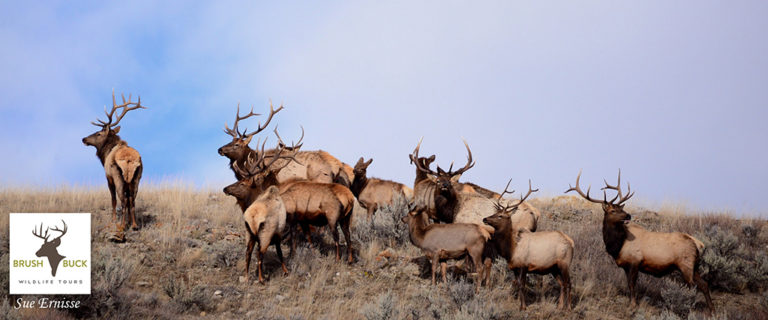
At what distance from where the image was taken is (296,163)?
13914 millimetres

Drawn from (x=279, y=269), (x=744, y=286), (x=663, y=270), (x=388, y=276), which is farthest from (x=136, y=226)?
(x=744, y=286)

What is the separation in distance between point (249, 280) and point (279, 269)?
2.33ft

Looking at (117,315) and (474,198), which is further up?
(474,198)

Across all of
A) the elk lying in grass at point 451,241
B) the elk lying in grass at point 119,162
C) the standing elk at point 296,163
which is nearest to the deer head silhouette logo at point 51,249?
the elk lying in grass at point 119,162

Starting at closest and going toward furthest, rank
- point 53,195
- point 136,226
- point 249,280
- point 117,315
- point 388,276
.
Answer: point 117,315 < point 249,280 < point 388,276 < point 136,226 < point 53,195

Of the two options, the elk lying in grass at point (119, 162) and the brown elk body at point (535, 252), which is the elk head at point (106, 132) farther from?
the brown elk body at point (535, 252)

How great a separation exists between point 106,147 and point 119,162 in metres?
1.21

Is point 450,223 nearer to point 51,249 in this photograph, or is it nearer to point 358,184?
point 358,184

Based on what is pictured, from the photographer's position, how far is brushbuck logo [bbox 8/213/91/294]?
829 centimetres

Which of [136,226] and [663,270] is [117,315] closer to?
[136,226]

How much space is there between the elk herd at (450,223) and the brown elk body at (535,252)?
0.6 inches

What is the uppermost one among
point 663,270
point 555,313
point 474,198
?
point 474,198

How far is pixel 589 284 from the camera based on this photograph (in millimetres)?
10336

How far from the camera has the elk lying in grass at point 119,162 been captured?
11.8 m
